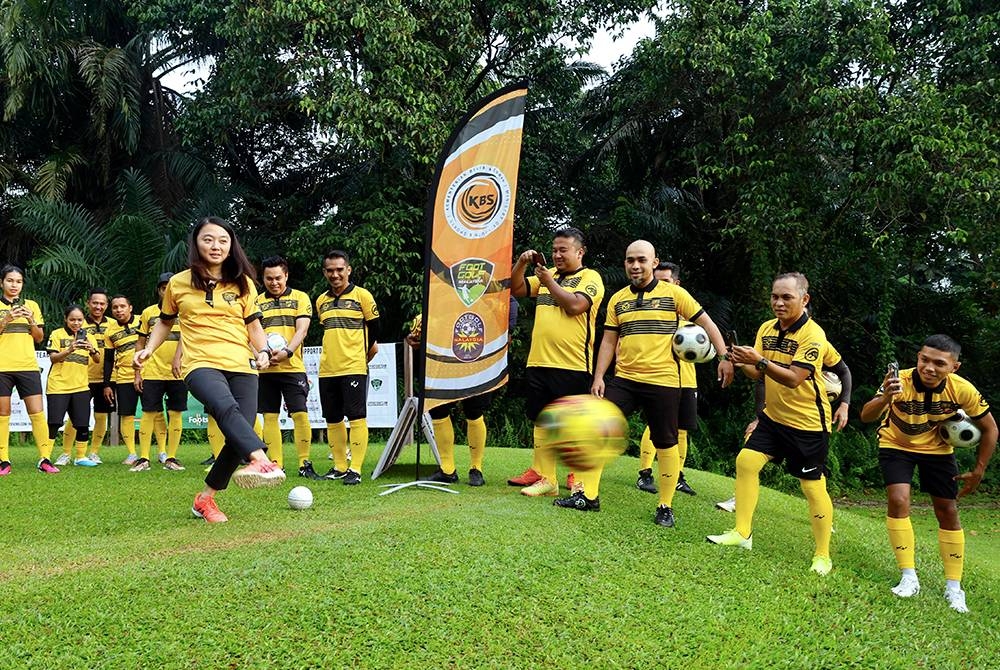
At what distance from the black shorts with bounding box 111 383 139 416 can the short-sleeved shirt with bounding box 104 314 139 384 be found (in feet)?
0.20

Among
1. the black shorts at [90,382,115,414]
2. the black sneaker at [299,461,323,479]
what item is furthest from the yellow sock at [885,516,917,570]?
the black shorts at [90,382,115,414]

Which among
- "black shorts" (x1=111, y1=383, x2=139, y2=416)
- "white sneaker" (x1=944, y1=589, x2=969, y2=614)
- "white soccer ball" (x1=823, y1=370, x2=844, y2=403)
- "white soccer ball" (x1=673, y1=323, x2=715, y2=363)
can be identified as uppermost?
"white soccer ball" (x1=673, y1=323, x2=715, y2=363)

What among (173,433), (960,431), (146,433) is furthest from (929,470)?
(146,433)

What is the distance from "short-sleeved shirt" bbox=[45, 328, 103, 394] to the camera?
28.2 ft

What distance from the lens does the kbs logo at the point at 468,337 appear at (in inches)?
257

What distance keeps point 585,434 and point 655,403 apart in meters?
2.07

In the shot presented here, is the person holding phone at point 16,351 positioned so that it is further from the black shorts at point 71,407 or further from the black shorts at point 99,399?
the black shorts at point 99,399

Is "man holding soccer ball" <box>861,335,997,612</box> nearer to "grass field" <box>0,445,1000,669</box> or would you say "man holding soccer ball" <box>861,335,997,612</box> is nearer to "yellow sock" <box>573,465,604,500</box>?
"grass field" <box>0,445,1000,669</box>

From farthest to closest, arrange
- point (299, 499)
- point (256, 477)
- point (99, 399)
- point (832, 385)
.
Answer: point (99, 399), point (299, 499), point (832, 385), point (256, 477)

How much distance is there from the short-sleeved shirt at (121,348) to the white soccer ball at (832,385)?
7480mm

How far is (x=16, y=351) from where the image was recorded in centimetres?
779

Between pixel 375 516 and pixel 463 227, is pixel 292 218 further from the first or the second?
pixel 375 516

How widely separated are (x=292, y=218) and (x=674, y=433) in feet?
40.2

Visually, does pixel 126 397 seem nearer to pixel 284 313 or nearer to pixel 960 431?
pixel 284 313
